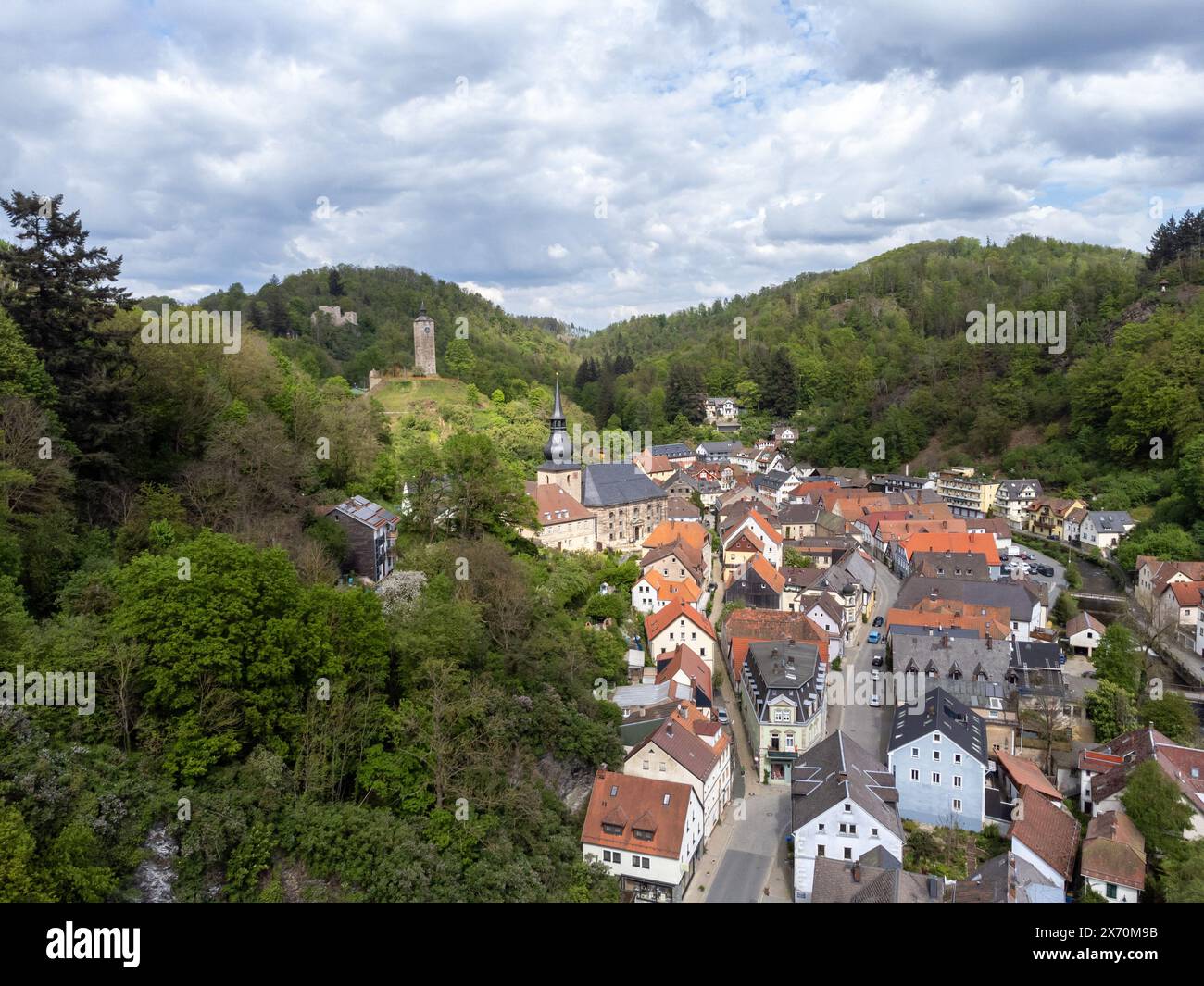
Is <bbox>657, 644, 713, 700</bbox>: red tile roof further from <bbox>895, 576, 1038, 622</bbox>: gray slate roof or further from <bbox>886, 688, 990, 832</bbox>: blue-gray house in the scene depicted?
<bbox>895, 576, 1038, 622</bbox>: gray slate roof

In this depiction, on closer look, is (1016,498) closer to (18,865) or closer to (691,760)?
(691,760)

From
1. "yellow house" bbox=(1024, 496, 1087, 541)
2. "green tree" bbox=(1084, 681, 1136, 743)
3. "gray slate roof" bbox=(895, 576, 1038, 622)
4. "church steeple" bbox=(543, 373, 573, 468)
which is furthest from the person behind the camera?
"yellow house" bbox=(1024, 496, 1087, 541)

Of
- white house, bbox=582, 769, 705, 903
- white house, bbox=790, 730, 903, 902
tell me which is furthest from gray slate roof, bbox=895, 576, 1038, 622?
white house, bbox=582, 769, 705, 903

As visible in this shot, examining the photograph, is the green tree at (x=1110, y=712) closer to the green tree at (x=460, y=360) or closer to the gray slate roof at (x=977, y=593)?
the gray slate roof at (x=977, y=593)

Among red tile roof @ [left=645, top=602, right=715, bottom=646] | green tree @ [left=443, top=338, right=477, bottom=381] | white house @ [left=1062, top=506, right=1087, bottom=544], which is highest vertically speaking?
green tree @ [left=443, top=338, right=477, bottom=381]
